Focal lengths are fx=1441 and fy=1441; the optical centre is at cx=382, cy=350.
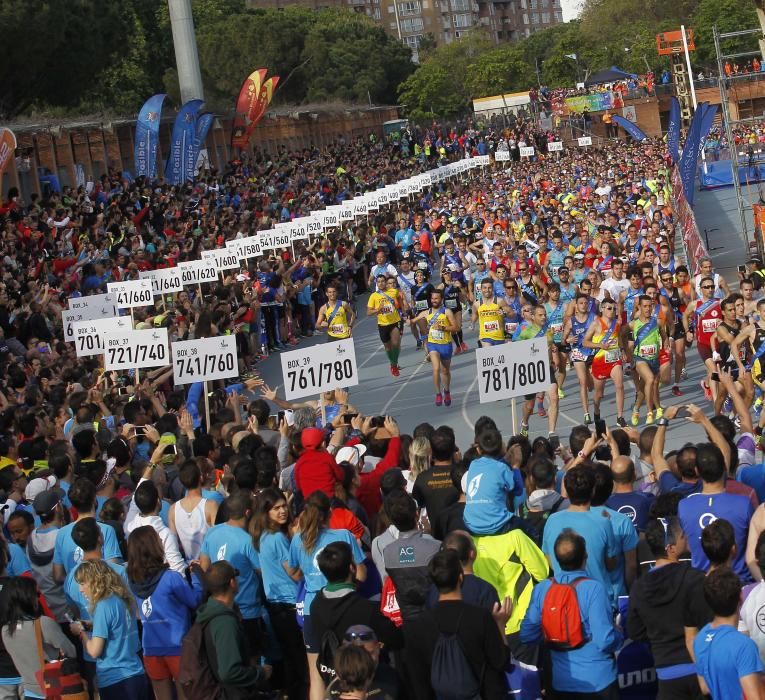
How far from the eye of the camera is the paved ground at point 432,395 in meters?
17.8

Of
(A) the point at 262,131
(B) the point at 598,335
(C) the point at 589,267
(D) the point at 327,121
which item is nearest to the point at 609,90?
(D) the point at 327,121

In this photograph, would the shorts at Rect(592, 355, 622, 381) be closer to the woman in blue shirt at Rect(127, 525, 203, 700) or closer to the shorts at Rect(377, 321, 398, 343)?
the shorts at Rect(377, 321, 398, 343)

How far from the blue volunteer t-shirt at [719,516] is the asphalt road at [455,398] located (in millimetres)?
7972

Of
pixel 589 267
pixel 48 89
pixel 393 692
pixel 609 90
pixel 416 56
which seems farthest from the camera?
pixel 416 56

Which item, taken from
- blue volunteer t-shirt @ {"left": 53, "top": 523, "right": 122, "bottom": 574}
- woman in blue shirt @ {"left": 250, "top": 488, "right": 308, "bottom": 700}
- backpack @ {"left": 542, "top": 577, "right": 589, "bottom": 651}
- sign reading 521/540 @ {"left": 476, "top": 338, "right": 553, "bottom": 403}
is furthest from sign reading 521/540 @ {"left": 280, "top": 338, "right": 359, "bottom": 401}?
backpack @ {"left": 542, "top": 577, "right": 589, "bottom": 651}

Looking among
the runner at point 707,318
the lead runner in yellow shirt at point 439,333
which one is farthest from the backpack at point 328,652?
the lead runner in yellow shirt at point 439,333

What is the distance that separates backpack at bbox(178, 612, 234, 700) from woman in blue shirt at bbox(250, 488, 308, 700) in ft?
3.85

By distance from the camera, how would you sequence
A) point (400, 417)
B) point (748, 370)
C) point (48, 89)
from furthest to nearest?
point (48, 89), point (400, 417), point (748, 370)

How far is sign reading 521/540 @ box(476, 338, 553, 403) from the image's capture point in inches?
535

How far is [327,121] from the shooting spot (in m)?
75.0

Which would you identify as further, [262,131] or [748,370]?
[262,131]

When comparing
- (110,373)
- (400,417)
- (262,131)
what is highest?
(262,131)

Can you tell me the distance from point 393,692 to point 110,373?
1163cm

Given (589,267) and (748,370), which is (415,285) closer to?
(589,267)
